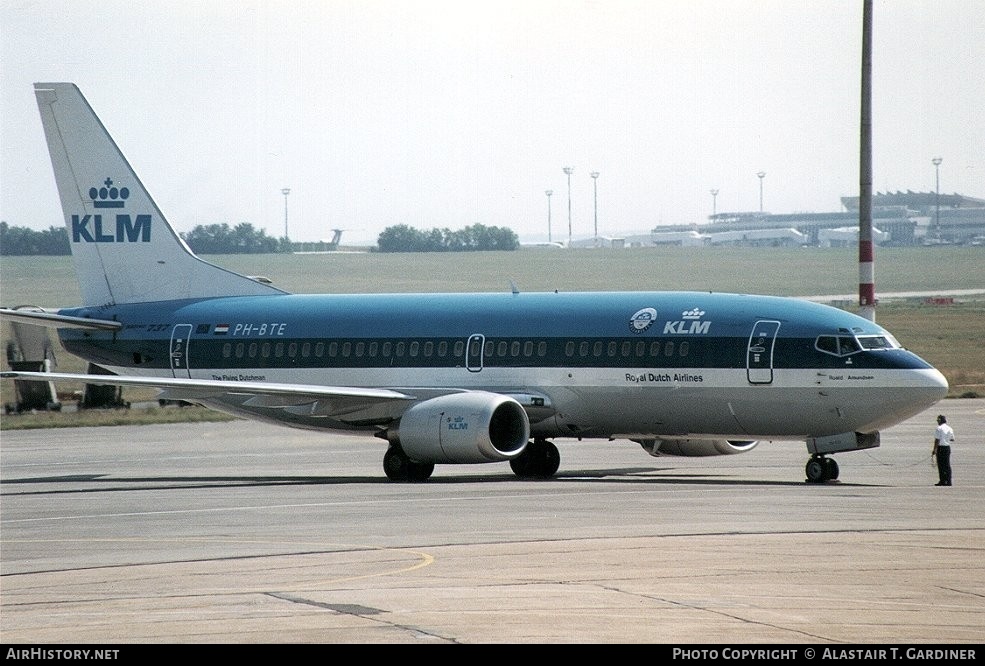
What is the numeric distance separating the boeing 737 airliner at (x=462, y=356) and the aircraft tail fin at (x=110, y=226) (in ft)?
0.15

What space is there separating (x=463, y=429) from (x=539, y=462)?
11.2 feet

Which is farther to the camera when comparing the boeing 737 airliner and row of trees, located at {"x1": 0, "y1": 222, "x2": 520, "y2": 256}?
row of trees, located at {"x1": 0, "y1": 222, "x2": 520, "y2": 256}

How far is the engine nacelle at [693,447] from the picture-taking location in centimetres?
4066

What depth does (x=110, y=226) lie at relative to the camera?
46250 millimetres

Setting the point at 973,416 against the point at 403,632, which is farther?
the point at 973,416

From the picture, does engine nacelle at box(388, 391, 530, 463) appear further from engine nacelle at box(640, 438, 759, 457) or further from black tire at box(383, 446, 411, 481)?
engine nacelle at box(640, 438, 759, 457)

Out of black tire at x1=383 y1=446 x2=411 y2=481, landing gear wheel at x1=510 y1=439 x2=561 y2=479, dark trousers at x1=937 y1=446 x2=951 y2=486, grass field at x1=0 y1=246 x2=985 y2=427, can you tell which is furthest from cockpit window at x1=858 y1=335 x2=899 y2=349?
grass field at x1=0 y1=246 x2=985 y2=427

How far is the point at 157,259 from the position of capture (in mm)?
45938

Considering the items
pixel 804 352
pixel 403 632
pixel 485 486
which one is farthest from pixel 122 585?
pixel 804 352

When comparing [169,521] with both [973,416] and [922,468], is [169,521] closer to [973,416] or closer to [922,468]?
[922,468]

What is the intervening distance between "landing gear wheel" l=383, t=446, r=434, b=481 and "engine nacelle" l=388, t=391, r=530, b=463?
50 centimetres

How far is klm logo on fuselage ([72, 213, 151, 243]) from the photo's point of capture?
4619 centimetres

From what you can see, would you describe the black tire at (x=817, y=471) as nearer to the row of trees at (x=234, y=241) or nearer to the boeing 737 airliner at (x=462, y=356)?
the boeing 737 airliner at (x=462, y=356)
